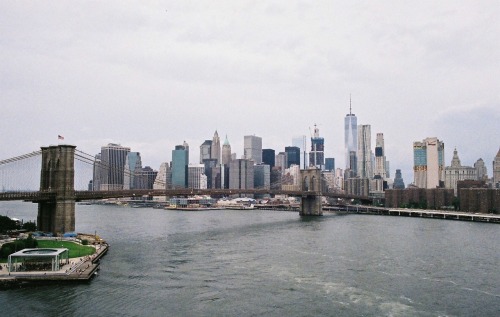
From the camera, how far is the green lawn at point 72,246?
1672 inches

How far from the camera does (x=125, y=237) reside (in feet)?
208

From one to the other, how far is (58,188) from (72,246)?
1125 cm

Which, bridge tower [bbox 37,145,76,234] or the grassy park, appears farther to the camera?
bridge tower [bbox 37,145,76,234]

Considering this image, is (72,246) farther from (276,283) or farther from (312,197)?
(312,197)

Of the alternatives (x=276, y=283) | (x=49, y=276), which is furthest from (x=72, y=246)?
(x=276, y=283)

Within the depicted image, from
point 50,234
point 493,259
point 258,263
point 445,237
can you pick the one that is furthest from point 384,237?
point 50,234

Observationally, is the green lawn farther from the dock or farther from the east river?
the dock

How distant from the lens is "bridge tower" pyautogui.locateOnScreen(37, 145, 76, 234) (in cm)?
5403

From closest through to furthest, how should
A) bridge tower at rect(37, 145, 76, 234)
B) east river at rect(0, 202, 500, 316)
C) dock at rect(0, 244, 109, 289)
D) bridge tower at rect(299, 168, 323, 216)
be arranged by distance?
1. east river at rect(0, 202, 500, 316)
2. dock at rect(0, 244, 109, 289)
3. bridge tower at rect(37, 145, 76, 234)
4. bridge tower at rect(299, 168, 323, 216)

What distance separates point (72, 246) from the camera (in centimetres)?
4584

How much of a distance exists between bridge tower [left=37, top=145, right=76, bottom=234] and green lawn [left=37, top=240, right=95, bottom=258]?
7.56m

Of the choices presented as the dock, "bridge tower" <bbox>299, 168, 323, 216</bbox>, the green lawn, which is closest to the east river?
the dock

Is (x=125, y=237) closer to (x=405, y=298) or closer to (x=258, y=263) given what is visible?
(x=258, y=263)

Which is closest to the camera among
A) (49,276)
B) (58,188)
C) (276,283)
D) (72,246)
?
(49,276)
